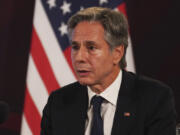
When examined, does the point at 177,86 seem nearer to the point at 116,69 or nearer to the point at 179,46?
the point at 179,46

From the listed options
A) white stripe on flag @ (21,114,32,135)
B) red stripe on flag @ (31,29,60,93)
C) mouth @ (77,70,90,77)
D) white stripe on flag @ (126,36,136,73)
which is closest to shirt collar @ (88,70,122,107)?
mouth @ (77,70,90,77)

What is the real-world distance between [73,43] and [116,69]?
0.75ft

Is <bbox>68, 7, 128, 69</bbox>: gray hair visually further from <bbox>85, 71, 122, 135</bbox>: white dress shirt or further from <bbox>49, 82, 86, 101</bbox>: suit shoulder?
<bbox>49, 82, 86, 101</bbox>: suit shoulder

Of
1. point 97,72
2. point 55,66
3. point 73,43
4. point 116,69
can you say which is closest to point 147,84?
point 116,69

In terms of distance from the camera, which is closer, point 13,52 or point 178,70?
point 178,70

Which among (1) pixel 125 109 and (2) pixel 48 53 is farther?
(2) pixel 48 53

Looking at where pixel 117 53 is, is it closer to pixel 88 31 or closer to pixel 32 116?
pixel 88 31

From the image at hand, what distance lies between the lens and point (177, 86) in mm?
2656

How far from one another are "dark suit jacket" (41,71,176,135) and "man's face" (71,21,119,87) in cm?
16

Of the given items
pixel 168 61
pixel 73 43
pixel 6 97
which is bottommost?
pixel 6 97

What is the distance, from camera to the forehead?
1286 millimetres

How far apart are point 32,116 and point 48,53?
51 cm

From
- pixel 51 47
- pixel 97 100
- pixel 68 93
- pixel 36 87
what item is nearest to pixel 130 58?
pixel 51 47

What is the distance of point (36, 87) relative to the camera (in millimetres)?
2551
